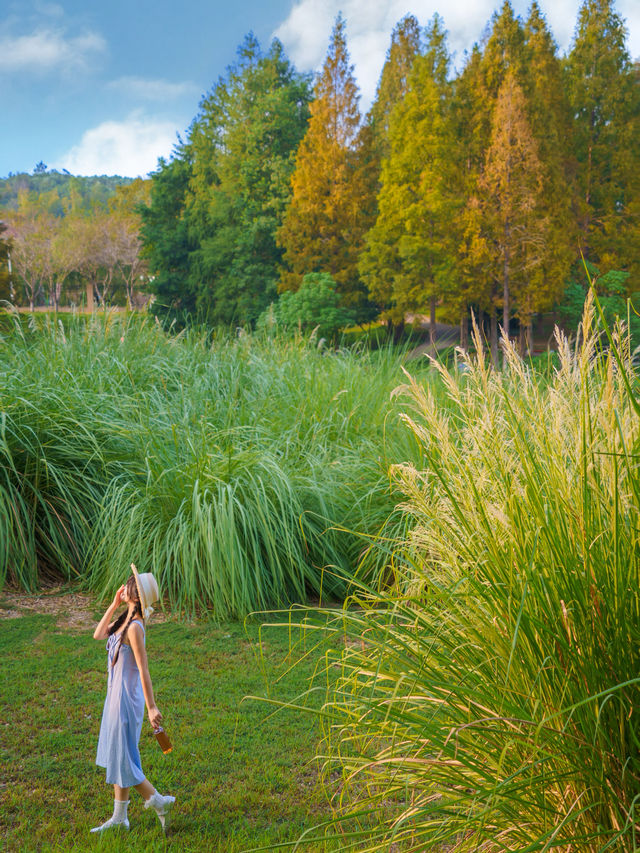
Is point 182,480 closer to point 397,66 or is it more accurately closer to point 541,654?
point 541,654

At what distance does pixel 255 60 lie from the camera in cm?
3183

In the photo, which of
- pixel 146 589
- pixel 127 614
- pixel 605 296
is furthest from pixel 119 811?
pixel 605 296

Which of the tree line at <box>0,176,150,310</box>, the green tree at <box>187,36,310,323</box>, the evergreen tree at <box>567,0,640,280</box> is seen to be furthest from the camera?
the tree line at <box>0,176,150,310</box>

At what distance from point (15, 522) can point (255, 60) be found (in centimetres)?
3241

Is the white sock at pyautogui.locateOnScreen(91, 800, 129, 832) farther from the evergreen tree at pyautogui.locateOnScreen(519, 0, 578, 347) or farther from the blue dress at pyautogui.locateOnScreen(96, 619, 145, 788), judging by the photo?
the evergreen tree at pyautogui.locateOnScreen(519, 0, 578, 347)

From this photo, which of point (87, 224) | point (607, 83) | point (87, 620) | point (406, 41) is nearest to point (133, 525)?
point (87, 620)

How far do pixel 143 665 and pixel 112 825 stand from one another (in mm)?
615

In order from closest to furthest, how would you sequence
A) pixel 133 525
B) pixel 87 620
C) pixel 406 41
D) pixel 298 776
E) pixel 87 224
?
pixel 298 776
pixel 87 620
pixel 133 525
pixel 406 41
pixel 87 224

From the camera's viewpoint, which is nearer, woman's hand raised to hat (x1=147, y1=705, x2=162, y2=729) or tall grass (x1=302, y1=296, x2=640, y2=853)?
tall grass (x1=302, y1=296, x2=640, y2=853)

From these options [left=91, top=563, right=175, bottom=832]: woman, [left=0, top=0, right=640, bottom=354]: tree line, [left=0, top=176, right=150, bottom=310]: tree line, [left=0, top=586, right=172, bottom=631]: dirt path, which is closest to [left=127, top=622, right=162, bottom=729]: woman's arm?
[left=91, top=563, right=175, bottom=832]: woman

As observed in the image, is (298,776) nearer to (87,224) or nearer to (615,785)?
(615,785)

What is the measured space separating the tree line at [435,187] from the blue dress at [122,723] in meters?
16.8

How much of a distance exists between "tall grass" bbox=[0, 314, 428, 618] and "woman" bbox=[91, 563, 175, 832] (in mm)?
1774

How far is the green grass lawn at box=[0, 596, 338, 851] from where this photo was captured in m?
2.52
